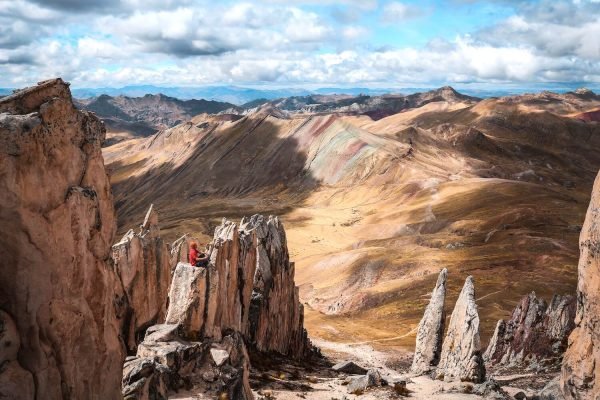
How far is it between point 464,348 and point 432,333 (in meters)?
5.05

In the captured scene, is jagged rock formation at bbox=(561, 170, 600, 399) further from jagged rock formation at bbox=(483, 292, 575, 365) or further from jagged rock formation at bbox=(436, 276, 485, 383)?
jagged rock formation at bbox=(483, 292, 575, 365)

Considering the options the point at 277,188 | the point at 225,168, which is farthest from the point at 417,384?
the point at 225,168

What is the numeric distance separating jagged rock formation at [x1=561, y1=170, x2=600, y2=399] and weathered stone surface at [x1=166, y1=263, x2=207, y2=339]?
14.6 m

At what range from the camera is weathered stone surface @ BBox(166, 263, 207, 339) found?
23469 mm

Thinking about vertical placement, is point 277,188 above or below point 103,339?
below

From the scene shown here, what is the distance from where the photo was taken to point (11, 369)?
1188cm

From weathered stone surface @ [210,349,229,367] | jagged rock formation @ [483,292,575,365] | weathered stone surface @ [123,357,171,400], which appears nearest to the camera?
weathered stone surface @ [123,357,171,400]

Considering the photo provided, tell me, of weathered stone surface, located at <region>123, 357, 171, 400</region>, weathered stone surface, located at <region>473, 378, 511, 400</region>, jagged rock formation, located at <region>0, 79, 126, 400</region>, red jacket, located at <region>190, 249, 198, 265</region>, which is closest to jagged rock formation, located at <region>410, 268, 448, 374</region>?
weathered stone surface, located at <region>473, 378, 511, 400</region>

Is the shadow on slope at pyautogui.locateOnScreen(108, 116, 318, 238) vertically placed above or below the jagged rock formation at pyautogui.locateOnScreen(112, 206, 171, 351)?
below

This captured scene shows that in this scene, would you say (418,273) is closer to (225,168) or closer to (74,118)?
(74,118)

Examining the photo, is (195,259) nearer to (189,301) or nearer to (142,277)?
(189,301)

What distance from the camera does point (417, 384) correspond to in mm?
29078

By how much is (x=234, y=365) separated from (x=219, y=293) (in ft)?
13.6

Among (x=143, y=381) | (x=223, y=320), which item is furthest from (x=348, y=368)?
(x=143, y=381)
